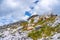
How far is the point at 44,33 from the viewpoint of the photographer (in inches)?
7608

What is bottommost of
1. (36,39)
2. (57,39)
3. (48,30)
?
(57,39)

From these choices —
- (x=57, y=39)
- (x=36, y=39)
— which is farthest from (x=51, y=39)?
(x=36, y=39)

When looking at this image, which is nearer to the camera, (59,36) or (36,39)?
(59,36)

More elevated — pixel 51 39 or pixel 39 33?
pixel 39 33

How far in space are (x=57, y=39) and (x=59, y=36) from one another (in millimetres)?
2984

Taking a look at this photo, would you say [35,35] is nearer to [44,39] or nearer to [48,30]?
[48,30]

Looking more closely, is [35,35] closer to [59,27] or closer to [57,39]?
[59,27]

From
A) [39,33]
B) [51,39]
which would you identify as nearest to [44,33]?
[39,33]

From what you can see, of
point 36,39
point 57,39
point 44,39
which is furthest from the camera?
point 36,39

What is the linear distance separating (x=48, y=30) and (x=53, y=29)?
591cm

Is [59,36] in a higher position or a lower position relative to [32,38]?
lower

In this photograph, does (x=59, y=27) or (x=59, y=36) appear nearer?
(x=59, y=36)

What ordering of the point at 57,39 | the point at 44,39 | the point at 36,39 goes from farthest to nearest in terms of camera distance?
the point at 36,39, the point at 44,39, the point at 57,39

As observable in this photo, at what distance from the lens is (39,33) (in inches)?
7717
